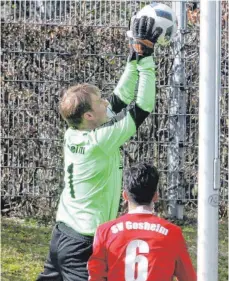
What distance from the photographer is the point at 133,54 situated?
5.09 meters

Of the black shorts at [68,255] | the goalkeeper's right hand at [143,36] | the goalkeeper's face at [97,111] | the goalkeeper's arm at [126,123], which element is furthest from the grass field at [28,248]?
the goalkeeper's right hand at [143,36]

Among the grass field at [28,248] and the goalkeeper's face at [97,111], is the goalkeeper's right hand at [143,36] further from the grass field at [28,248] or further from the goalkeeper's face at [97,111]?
the grass field at [28,248]

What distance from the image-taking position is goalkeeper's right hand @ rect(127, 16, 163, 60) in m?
4.79

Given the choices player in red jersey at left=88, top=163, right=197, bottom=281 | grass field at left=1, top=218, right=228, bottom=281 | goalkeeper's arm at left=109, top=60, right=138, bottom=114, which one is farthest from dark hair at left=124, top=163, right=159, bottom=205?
grass field at left=1, top=218, right=228, bottom=281

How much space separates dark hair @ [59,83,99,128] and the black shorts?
62cm

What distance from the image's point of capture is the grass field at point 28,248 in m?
7.29

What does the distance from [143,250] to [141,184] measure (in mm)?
330

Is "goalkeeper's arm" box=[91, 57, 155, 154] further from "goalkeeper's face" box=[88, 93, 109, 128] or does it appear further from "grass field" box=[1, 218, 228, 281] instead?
"grass field" box=[1, 218, 228, 281]

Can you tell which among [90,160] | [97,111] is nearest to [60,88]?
[97,111]

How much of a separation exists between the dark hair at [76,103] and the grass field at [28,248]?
264cm

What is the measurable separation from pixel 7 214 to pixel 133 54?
171 inches

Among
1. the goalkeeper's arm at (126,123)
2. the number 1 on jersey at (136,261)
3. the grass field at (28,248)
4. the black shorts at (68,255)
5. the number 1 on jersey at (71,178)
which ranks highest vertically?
the goalkeeper's arm at (126,123)

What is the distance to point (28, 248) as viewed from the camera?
7914 mm

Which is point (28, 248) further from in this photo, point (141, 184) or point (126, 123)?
point (141, 184)
